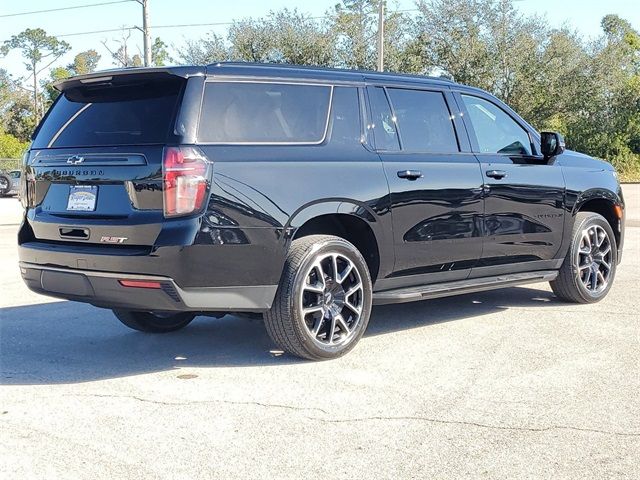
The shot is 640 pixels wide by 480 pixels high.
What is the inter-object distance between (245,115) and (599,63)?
3721 centimetres

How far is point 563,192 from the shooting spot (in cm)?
708

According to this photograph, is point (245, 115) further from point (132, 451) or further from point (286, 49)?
point (286, 49)

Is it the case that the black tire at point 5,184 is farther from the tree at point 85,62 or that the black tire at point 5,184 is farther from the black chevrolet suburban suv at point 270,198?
the tree at point 85,62

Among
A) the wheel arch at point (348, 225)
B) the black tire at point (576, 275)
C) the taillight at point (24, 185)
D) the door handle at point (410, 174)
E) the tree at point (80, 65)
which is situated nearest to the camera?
the wheel arch at point (348, 225)

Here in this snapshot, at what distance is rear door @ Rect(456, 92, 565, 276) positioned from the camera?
21.3 feet

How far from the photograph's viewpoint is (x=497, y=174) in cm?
651

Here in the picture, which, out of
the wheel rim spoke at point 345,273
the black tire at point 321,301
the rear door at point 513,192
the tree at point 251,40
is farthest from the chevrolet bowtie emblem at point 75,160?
the tree at point 251,40

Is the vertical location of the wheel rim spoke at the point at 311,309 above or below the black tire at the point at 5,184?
above

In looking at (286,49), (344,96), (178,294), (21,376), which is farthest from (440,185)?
(286,49)

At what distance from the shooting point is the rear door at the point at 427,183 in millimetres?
5832

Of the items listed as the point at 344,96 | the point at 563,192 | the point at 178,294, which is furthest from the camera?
the point at 563,192

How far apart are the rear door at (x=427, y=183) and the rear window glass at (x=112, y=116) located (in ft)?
5.07

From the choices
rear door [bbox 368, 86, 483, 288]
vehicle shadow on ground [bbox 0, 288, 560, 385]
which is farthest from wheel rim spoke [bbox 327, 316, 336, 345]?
rear door [bbox 368, 86, 483, 288]

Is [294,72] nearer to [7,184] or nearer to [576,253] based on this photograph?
[576,253]
